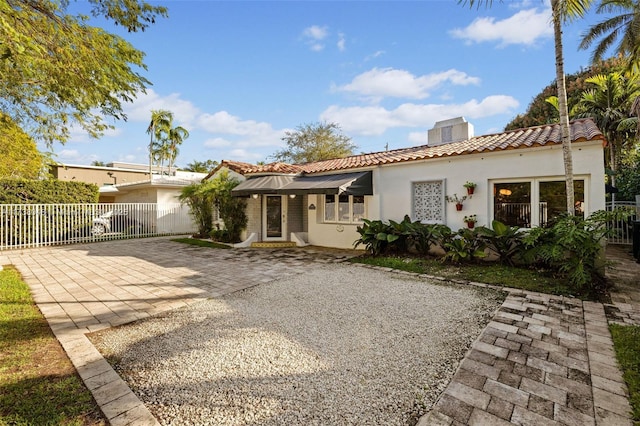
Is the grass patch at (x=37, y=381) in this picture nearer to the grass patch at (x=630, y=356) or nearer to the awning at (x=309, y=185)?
the grass patch at (x=630, y=356)

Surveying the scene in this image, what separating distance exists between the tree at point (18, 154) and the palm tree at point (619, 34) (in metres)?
→ 31.1

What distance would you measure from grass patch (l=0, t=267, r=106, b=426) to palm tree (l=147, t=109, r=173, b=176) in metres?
41.6

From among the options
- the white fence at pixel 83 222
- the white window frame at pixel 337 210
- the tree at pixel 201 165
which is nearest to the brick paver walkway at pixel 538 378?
the white window frame at pixel 337 210

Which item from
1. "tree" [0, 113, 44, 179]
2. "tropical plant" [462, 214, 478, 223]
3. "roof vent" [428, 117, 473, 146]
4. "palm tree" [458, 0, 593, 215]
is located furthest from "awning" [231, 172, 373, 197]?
"tree" [0, 113, 44, 179]

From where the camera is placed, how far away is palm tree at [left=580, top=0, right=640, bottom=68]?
51.6 ft

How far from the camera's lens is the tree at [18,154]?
14602mm

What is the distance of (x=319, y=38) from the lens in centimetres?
1541

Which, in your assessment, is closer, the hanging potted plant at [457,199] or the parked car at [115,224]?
the hanging potted plant at [457,199]

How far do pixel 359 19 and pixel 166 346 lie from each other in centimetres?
1591

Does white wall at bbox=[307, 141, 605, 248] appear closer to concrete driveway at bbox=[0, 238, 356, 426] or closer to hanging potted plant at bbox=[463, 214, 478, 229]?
hanging potted plant at bbox=[463, 214, 478, 229]

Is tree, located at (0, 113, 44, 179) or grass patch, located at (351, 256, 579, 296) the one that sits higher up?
tree, located at (0, 113, 44, 179)

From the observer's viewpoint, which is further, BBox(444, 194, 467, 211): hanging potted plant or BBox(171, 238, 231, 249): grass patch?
BBox(171, 238, 231, 249): grass patch

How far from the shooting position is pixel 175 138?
153 feet

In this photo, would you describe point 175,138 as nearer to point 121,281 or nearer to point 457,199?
point 121,281
